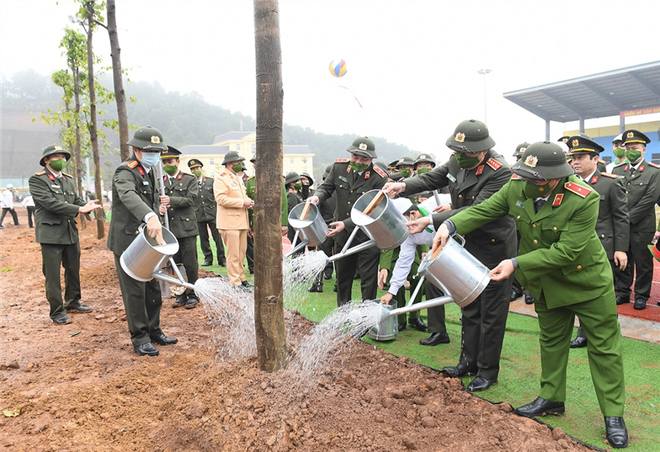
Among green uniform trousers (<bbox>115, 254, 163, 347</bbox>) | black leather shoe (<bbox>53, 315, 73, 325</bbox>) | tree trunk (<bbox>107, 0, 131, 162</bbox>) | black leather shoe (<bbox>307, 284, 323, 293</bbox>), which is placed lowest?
black leather shoe (<bbox>307, 284, 323, 293</bbox>)

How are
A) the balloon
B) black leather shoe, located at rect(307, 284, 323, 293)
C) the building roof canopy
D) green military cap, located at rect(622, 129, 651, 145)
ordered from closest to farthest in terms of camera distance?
1. green military cap, located at rect(622, 129, 651, 145)
2. black leather shoe, located at rect(307, 284, 323, 293)
3. the balloon
4. the building roof canopy

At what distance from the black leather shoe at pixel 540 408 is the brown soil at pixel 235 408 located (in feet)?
0.31

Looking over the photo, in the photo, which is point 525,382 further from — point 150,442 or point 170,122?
point 170,122

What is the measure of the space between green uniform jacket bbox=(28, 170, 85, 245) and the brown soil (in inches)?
64.6

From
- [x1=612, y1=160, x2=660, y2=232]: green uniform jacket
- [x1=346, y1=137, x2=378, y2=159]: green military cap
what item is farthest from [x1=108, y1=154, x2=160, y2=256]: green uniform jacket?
[x1=612, y1=160, x2=660, y2=232]: green uniform jacket

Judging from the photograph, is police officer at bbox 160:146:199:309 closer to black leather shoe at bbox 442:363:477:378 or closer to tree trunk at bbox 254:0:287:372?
tree trunk at bbox 254:0:287:372

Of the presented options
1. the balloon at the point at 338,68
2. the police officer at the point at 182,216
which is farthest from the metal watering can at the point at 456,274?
the balloon at the point at 338,68

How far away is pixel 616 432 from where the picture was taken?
117 inches

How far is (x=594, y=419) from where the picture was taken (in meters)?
3.30

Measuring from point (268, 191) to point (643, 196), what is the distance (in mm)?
5566

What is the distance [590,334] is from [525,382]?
1.01 meters

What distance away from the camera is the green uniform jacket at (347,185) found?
16.3ft

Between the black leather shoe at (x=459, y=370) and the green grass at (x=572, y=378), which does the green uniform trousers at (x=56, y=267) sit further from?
the black leather shoe at (x=459, y=370)

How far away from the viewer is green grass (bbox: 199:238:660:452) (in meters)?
3.17
